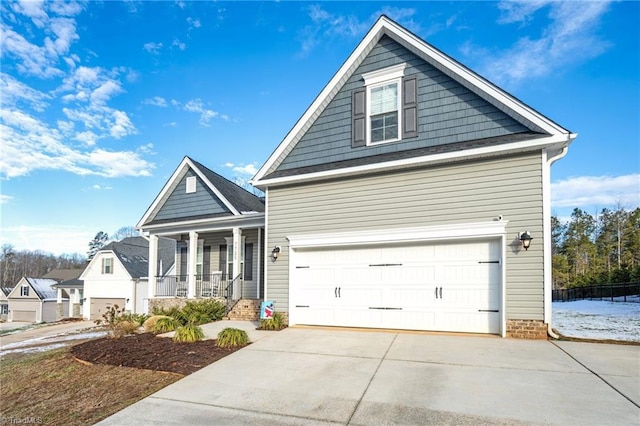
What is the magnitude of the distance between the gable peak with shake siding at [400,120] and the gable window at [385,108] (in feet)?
0.09

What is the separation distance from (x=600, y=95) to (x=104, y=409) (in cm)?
1769

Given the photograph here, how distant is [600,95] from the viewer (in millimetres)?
13414

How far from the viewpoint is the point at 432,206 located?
8.52m

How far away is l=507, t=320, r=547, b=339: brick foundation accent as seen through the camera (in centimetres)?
739

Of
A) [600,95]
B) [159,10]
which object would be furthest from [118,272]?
[600,95]

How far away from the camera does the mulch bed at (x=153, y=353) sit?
20.4ft

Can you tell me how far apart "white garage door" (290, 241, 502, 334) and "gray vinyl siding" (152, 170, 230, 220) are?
541 cm

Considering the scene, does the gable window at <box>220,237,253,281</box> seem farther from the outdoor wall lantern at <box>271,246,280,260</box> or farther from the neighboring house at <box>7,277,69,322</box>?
the neighboring house at <box>7,277,69,322</box>

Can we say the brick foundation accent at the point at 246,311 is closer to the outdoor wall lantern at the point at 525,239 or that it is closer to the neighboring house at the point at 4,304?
the outdoor wall lantern at the point at 525,239

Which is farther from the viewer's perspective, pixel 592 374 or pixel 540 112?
pixel 540 112

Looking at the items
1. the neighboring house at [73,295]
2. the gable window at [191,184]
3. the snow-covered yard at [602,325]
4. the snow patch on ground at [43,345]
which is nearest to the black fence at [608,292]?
the snow-covered yard at [602,325]

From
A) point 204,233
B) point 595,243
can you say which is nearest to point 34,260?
point 204,233

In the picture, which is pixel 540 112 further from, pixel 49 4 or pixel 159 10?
pixel 49 4

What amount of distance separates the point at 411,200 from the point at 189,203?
956cm
